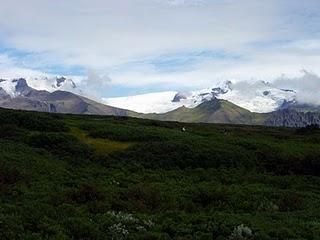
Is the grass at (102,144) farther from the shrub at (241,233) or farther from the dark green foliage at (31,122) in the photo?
the shrub at (241,233)

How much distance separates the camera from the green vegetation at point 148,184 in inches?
891

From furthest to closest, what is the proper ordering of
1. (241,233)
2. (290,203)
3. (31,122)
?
(31,122)
(290,203)
(241,233)

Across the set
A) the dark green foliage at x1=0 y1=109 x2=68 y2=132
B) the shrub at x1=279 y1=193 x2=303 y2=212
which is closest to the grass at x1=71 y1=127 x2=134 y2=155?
the dark green foliage at x1=0 y1=109 x2=68 y2=132

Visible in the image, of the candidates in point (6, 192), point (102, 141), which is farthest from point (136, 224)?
point (102, 141)

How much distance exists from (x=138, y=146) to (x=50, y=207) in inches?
1156

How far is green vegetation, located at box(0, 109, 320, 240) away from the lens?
2262 cm

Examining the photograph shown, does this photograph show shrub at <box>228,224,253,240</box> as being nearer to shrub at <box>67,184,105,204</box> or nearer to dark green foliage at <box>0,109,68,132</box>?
shrub at <box>67,184,105,204</box>

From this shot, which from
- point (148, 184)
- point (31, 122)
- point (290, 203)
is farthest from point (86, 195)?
point (31, 122)

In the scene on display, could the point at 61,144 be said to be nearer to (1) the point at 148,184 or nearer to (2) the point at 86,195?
(1) the point at 148,184

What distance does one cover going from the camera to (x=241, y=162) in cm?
5162

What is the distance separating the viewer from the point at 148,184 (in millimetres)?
37719

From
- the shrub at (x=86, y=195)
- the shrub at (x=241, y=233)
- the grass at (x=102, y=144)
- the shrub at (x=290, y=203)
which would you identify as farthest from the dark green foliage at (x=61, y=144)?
the shrub at (x=241, y=233)

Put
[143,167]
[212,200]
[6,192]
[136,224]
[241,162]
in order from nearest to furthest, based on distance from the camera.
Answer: [136,224]
[6,192]
[212,200]
[143,167]
[241,162]

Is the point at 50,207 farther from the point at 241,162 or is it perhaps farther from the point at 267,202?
the point at 241,162
